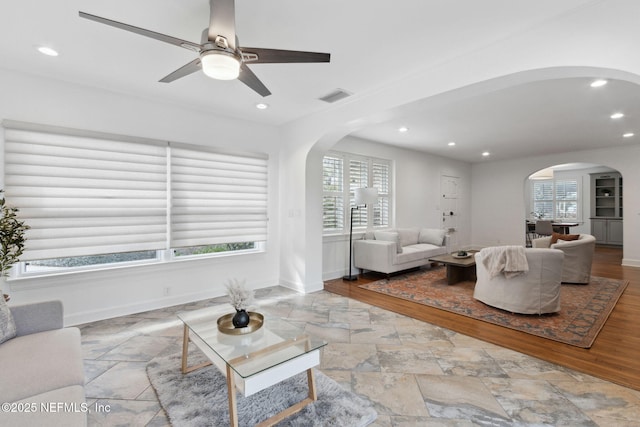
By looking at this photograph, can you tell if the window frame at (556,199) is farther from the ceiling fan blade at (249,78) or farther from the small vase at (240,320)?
the small vase at (240,320)

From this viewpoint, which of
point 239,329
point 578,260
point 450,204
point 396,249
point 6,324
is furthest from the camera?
point 450,204

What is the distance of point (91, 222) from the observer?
10.7 ft

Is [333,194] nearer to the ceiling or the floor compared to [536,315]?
nearer to the ceiling

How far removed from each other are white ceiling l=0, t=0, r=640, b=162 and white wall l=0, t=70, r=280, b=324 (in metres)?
0.16

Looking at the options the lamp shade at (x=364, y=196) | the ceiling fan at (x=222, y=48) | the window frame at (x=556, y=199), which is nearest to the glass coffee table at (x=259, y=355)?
the ceiling fan at (x=222, y=48)

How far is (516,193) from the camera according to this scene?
8.02 meters

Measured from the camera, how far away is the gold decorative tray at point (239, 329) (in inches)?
78.7

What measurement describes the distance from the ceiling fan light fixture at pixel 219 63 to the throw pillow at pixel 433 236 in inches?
215

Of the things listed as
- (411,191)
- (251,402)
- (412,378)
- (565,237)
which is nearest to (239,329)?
(251,402)

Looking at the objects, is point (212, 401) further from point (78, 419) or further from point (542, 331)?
point (542, 331)

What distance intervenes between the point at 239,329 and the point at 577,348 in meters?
2.99

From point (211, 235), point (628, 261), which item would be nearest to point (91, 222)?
point (211, 235)

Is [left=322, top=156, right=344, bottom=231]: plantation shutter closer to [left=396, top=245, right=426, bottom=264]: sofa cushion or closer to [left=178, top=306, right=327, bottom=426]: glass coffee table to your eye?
[left=396, top=245, right=426, bottom=264]: sofa cushion

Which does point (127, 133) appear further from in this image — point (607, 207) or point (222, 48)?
point (607, 207)
